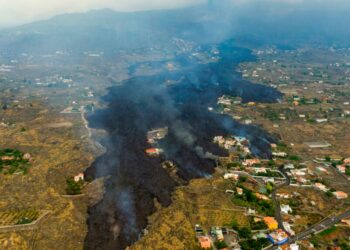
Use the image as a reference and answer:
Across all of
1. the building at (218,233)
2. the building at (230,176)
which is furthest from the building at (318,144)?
the building at (218,233)

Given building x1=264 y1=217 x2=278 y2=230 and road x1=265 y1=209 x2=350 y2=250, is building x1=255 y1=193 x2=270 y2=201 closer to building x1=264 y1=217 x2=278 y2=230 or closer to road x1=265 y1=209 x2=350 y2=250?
building x1=264 y1=217 x2=278 y2=230

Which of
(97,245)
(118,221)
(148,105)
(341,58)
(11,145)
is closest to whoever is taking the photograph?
(97,245)

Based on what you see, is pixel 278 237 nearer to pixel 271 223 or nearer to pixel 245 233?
pixel 271 223

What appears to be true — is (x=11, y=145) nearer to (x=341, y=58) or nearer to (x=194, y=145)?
(x=194, y=145)

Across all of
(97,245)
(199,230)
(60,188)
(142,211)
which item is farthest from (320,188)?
(60,188)

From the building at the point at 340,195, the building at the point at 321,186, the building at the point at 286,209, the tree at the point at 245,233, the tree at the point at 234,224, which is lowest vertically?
the building at the point at 321,186

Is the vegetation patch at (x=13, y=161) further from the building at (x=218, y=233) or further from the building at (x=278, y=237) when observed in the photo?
the building at (x=278, y=237)

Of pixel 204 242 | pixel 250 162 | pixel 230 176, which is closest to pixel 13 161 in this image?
pixel 230 176
